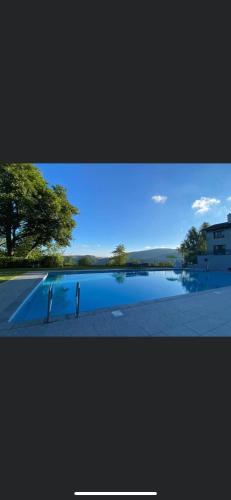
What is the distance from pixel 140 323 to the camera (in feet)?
10.7

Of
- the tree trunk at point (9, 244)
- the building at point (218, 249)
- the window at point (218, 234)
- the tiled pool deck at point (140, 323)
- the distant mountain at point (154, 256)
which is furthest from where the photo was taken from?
the distant mountain at point (154, 256)

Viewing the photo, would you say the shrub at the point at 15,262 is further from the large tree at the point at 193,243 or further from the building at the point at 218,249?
the large tree at the point at 193,243

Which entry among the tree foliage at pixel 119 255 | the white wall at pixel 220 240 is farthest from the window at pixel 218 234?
the tree foliage at pixel 119 255

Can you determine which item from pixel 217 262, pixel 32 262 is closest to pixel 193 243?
pixel 217 262

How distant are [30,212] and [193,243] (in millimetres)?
23732

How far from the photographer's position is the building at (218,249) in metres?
16.8

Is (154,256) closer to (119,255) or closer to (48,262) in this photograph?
(119,255)

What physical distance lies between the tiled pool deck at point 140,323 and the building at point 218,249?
14.8 m

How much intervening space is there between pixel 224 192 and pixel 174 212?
546cm
